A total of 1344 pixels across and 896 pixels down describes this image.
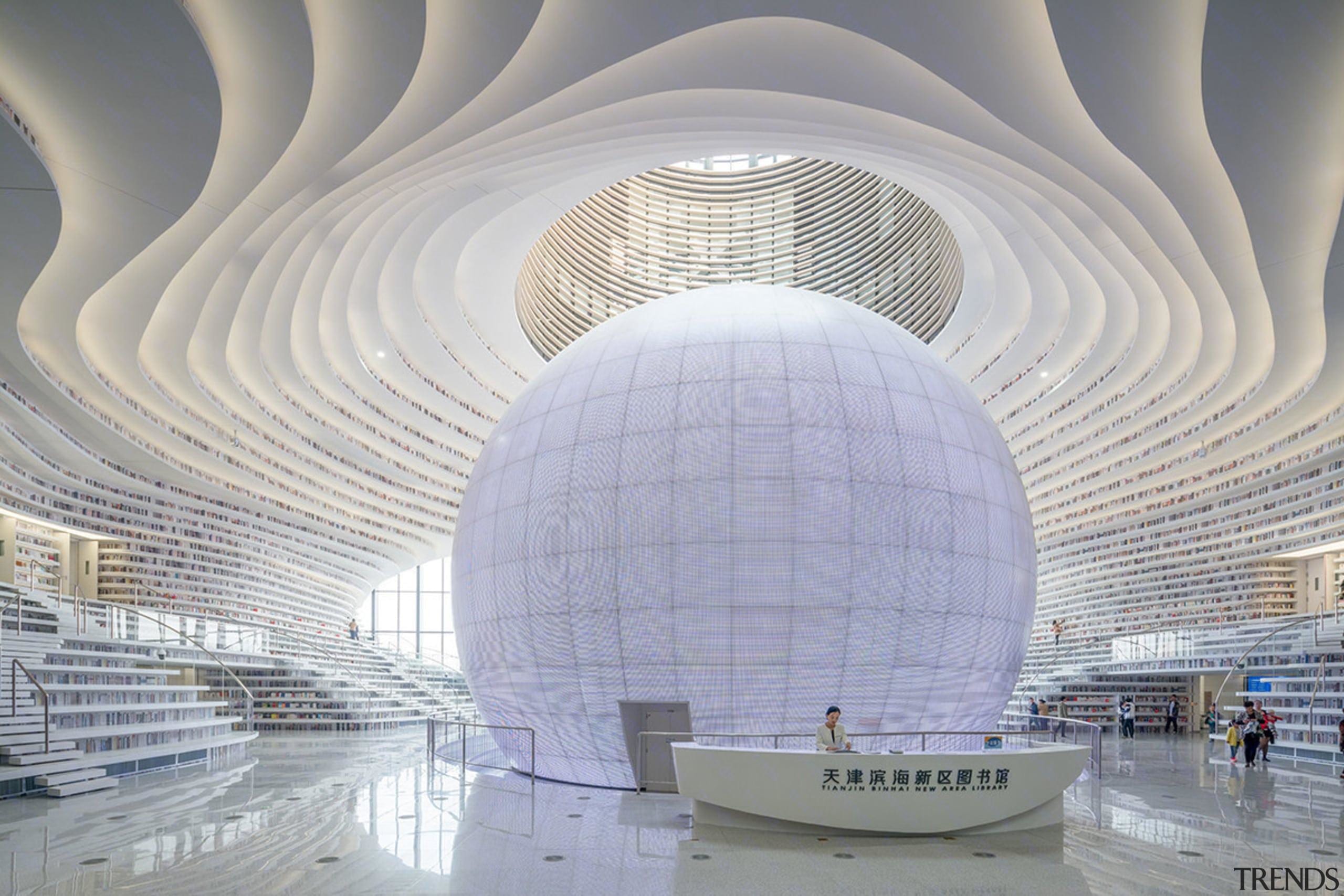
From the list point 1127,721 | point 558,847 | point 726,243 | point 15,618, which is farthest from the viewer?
point 726,243

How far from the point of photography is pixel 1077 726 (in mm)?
11805

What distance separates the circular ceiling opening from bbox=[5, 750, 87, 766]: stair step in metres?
18.0

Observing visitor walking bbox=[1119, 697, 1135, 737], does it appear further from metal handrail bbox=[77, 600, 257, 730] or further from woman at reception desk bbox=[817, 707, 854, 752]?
metal handrail bbox=[77, 600, 257, 730]

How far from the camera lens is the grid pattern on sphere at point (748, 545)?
10.0 m

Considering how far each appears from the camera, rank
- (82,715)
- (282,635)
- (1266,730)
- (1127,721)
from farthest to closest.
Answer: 1. (282,635)
2. (1127,721)
3. (1266,730)
4. (82,715)

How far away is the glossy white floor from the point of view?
6.70 m

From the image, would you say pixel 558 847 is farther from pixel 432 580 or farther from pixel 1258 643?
pixel 432 580

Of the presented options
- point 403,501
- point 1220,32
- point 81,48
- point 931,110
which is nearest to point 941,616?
point 1220,32

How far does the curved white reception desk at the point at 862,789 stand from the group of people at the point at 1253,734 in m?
8.83

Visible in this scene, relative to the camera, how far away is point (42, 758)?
1138 cm

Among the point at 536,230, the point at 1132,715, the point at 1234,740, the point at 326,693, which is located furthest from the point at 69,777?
the point at 1132,715

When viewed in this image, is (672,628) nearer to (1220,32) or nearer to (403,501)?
(1220,32)

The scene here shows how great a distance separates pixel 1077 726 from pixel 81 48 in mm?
11646

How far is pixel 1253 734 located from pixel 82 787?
1536cm
